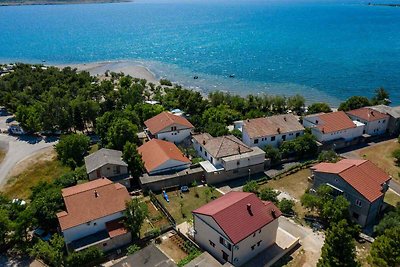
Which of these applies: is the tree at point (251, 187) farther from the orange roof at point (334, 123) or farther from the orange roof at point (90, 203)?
the orange roof at point (334, 123)

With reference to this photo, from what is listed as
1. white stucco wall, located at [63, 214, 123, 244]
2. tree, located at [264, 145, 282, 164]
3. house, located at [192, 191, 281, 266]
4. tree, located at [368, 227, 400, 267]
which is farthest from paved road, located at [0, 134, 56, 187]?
tree, located at [368, 227, 400, 267]

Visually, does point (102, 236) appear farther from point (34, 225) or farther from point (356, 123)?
point (356, 123)

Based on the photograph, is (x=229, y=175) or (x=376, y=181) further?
(x=229, y=175)

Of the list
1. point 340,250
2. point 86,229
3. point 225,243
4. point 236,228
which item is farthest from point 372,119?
point 86,229

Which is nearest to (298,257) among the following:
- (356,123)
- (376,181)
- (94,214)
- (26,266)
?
(376,181)

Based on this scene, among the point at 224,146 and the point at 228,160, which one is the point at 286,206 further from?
the point at 224,146
